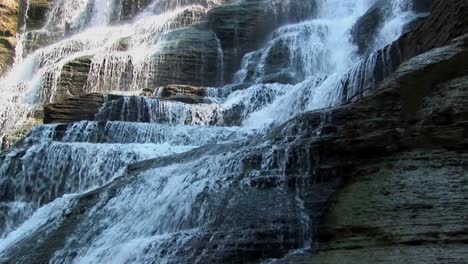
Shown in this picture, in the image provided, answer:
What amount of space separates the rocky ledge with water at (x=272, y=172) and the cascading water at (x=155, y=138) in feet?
0.13

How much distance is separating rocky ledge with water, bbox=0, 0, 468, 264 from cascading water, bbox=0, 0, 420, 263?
0.13 ft

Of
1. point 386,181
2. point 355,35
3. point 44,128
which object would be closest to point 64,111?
point 44,128

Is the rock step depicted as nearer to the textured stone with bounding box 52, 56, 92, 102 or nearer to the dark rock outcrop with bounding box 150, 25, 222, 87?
the textured stone with bounding box 52, 56, 92, 102

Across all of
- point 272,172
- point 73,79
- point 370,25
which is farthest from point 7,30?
point 272,172

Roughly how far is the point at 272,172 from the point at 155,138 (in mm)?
9880

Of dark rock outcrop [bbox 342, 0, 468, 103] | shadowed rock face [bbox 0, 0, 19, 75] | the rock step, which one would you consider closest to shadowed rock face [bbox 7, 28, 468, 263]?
dark rock outcrop [bbox 342, 0, 468, 103]

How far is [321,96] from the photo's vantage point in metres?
17.7

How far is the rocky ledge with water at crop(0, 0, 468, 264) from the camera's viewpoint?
7.90m

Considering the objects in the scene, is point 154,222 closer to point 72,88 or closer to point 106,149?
point 106,149

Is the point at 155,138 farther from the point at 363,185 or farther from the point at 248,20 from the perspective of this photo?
the point at 248,20

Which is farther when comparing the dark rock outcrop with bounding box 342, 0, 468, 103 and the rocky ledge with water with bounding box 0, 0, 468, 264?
the dark rock outcrop with bounding box 342, 0, 468, 103

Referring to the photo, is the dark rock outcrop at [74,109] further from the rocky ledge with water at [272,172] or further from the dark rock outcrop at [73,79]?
the dark rock outcrop at [73,79]

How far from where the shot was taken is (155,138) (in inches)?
756

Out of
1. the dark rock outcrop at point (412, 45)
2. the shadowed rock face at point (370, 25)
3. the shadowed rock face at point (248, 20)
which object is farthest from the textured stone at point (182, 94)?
the dark rock outcrop at point (412, 45)
